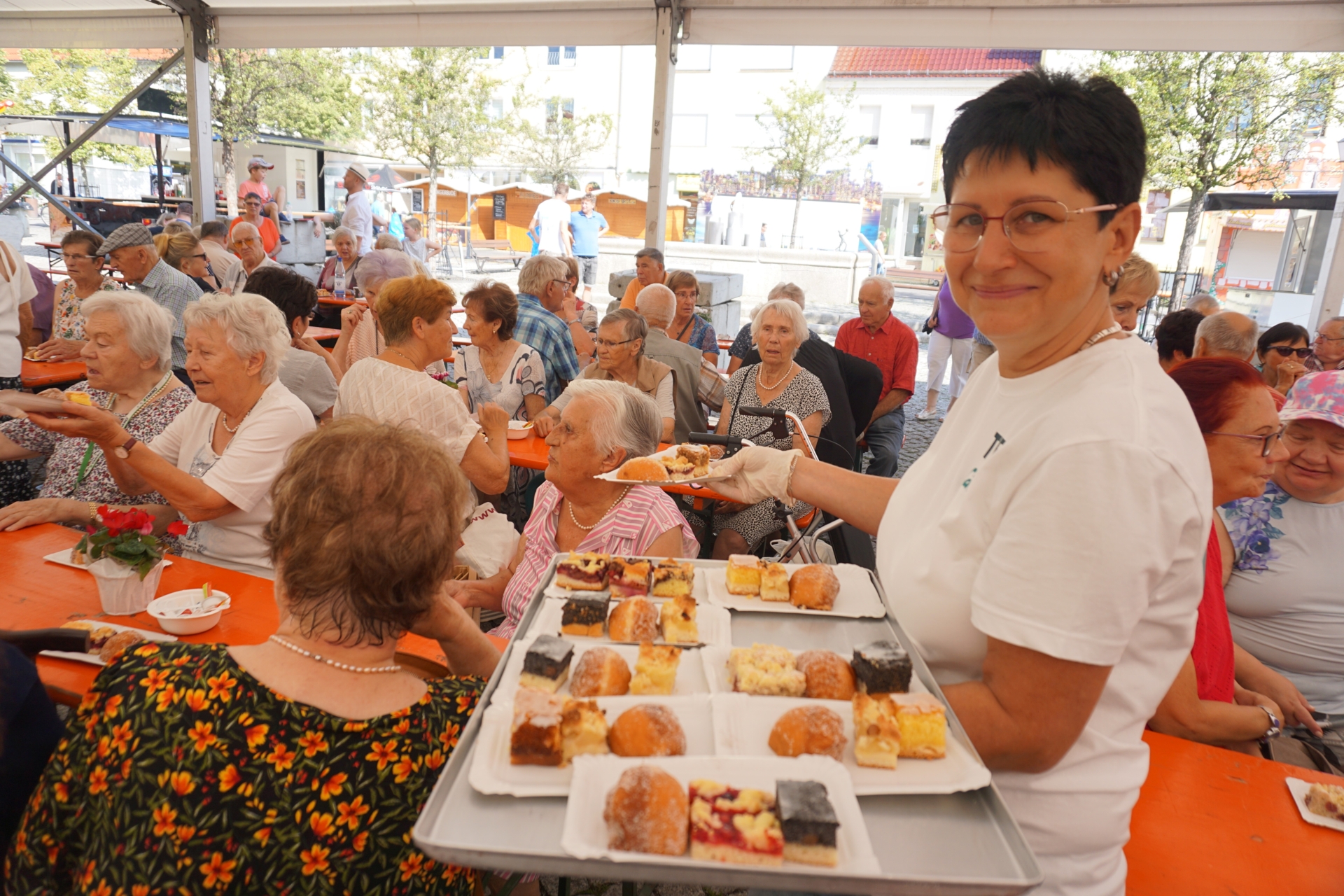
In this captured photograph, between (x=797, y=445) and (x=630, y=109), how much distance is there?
96.0 ft

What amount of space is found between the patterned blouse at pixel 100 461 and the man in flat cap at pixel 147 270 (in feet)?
10.5

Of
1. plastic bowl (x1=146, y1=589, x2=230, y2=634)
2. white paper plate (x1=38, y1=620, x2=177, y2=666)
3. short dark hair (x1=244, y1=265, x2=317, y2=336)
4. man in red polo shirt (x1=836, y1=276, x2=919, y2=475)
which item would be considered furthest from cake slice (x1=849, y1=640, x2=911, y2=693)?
man in red polo shirt (x1=836, y1=276, x2=919, y2=475)

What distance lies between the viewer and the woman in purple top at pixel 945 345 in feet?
34.1

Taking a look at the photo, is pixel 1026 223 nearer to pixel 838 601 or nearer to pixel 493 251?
pixel 838 601

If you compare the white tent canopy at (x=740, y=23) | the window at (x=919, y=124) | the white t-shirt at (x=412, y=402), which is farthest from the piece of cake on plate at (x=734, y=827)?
the window at (x=919, y=124)

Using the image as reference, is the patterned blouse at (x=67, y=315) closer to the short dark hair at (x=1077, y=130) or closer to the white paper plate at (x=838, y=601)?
the white paper plate at (x=838, y=601)

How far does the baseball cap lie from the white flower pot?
3.70 meters

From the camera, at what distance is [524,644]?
136 centimetres

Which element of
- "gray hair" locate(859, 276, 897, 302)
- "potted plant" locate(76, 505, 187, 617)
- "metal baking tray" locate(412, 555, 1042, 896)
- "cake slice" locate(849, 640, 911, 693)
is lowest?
"potted plant" locate(76, 505, 187, 617)

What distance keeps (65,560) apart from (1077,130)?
318 cm

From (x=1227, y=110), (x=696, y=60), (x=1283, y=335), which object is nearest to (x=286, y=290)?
(x=1283, y=335)

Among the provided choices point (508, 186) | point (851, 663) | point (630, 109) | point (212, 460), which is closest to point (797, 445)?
point (212, 460)

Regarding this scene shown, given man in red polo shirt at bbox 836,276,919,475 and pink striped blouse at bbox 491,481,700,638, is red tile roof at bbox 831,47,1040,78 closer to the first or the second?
man in red polo shirt at bbox 836,276,919,475

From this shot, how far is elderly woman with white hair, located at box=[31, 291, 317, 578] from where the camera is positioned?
2.97m
